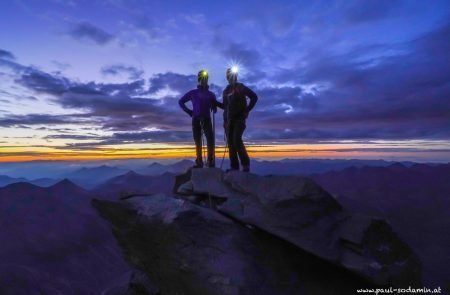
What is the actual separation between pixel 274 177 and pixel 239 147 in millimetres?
3252

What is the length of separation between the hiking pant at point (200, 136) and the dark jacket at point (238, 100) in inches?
51.9

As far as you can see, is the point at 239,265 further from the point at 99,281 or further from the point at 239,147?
the point at 99,281

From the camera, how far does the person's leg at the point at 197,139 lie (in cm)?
1858

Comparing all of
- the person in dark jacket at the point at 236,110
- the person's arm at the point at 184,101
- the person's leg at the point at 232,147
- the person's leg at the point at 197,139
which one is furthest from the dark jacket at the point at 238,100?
the person's arm at the point at 184,101

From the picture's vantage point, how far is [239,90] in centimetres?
1744

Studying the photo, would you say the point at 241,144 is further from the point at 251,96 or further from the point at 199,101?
the point at 199,101

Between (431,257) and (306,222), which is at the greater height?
(306,222)

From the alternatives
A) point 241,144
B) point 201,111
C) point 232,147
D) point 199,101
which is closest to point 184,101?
point 199,101

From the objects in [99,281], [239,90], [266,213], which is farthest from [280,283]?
[99,281]

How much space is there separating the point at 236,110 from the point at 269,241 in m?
6.33

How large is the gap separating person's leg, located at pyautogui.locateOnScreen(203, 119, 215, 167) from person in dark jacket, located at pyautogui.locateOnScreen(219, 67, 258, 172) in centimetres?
103

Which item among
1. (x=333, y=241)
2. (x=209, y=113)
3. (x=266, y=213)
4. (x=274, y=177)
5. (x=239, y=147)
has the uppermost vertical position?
(x=209, y=113)

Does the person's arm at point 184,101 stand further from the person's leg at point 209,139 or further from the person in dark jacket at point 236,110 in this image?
the person in dark jacket at point 236,110

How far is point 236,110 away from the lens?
57.3 ft
